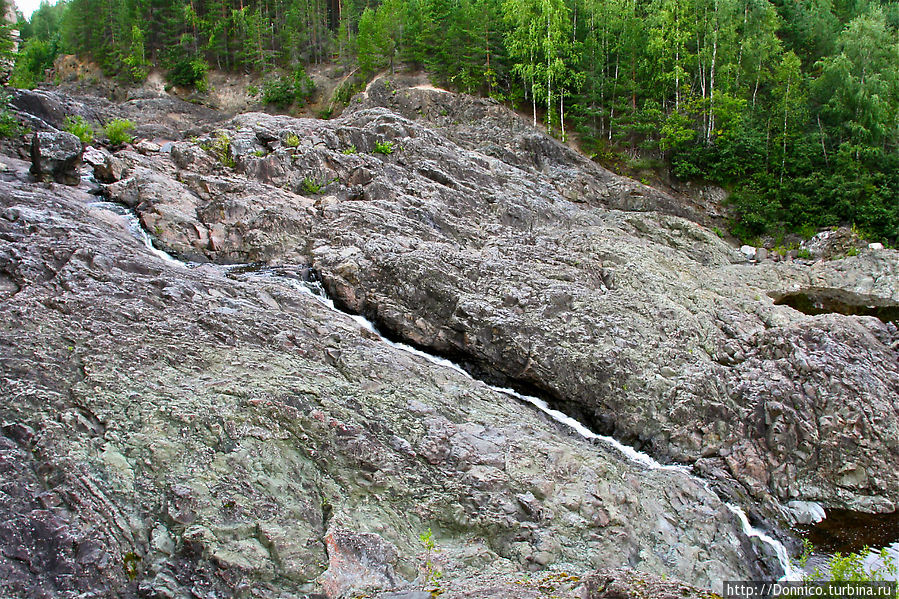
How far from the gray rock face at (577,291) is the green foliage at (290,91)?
23.8 meters

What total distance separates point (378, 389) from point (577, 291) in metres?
8.58

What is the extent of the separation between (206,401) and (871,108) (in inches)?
1648

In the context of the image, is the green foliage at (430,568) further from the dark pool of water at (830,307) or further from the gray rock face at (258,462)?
the dark pool of water at (830,307)

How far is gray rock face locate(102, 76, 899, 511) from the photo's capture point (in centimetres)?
1506

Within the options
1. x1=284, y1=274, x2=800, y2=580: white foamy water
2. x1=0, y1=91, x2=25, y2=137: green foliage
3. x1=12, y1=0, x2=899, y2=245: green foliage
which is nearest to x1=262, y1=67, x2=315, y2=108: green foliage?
x1=12, y1=0, x2=899, y2=245: green foliage

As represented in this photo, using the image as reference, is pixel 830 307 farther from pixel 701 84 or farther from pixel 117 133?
pixel 117 133

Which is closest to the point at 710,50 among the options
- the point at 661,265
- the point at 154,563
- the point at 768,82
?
the point at 768,82

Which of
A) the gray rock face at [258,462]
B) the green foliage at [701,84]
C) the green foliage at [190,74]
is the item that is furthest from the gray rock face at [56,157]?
the green foliage at [190,74]

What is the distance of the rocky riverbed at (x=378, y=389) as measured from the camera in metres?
8.85

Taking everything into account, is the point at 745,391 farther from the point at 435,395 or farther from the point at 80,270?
the point at 80,270

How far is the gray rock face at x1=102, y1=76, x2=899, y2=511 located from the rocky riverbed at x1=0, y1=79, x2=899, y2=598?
0.34 ft

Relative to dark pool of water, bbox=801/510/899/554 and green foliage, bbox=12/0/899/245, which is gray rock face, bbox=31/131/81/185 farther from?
green foliage, bbox=12/0/899/245

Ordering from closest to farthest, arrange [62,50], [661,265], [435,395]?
[435,395]
[661,265]
[62,50]

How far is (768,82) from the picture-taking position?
130 feet
